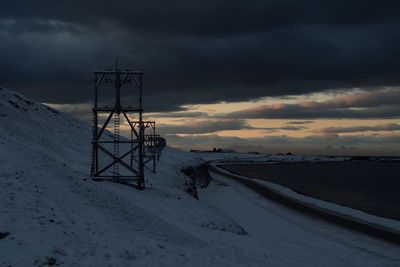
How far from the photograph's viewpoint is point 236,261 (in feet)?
55.3

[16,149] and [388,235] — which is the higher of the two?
[16,149]

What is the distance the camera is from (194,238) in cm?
1861

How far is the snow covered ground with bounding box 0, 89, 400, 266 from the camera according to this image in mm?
13453

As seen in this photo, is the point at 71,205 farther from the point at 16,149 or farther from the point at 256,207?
the point at 256,207

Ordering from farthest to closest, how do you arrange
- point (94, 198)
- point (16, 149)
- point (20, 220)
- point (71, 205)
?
point (16, 149), point (94, 198), point (71, 205), point (20, 220)

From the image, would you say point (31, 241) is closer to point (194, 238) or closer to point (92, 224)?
point (92, 224)

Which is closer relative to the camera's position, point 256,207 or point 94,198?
point 94,198

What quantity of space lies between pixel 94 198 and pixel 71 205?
6.23 feet

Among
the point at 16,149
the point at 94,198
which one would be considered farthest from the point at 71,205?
the point at 16,149

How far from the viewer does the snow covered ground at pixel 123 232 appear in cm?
1345

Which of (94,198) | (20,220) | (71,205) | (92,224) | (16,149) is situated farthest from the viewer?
(16,149)

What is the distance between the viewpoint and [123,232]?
16.9 metres

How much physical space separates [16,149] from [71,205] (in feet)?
30.4

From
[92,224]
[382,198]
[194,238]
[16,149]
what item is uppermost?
[16,149]
